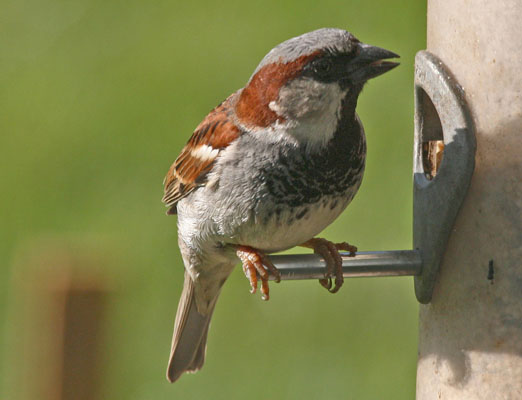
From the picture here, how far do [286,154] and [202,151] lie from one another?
1.13 feet

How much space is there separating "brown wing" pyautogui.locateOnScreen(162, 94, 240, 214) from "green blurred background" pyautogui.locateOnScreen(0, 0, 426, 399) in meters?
0.43

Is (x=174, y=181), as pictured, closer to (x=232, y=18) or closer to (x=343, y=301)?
(x=343, y=301)

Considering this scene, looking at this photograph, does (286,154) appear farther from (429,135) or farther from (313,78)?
(429,135)

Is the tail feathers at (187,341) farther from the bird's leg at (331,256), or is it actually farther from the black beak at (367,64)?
the black beak at (367,64)

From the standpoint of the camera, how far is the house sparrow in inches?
96.6

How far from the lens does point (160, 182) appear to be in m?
4.62

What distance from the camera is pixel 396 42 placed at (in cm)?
466

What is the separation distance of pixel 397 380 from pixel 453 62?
5.28 feet

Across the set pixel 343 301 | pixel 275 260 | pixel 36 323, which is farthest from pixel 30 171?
pixel 275 260

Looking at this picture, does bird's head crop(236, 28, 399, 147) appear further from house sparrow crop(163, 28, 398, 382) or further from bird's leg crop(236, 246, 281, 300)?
bird's leg crop(236, 246, 281, 300)

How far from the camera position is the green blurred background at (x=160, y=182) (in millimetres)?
3834

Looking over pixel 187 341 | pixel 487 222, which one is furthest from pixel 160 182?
pixel 487 222

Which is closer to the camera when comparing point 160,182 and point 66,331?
point 66,331

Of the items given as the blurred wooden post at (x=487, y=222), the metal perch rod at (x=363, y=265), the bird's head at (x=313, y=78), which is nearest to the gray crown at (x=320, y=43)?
the bird's head at (x=313, y=78)
